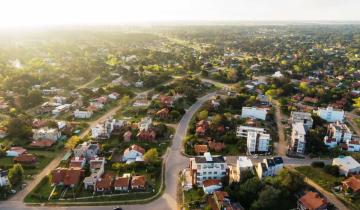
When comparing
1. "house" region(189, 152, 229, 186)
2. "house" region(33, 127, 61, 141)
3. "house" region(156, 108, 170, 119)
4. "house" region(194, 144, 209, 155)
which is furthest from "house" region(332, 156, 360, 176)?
"house" region(33, 127, 61, 141)

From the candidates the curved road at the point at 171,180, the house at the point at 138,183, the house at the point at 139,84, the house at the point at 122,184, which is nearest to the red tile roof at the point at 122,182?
the house at the point at 122,184

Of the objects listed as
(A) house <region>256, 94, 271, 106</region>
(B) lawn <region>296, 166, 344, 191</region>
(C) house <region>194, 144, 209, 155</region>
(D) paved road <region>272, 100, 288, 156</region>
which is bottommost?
(B) lawn <region>296, 166, 344, 191</region>

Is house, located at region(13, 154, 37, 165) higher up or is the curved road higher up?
house, located at region(13, 154, 37, 165)

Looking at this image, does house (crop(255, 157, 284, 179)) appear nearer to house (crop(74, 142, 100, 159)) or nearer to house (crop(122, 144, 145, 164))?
house (crop(122, 144, 145, 164))

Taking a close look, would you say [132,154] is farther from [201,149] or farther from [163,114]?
[163,114]

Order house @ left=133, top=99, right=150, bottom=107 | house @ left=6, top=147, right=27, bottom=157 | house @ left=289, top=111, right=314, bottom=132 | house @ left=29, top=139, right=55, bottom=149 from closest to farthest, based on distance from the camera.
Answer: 1. house @ left=6, top=147, right=27, bottom=157
2. house @ left=29, top=139, right=55, bottom=149
3. house @ left=289, top=111, right=314, bottom=132
4. house @ left=133, top=99, right=150, bottom=107
